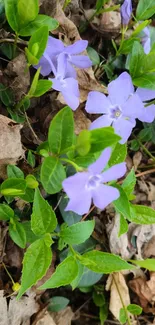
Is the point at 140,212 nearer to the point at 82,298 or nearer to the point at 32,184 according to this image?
the point at 32,184

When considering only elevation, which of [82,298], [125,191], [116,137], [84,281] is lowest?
[82,298]

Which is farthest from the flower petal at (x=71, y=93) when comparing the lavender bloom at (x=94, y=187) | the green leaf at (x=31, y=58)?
the lavender bloom at (x=94, y=187)

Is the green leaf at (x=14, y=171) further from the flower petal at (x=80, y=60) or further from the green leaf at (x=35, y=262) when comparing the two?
the flower petal at (x=80, y=60)

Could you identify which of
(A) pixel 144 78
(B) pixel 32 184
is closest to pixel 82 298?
(B) pixel 32 184

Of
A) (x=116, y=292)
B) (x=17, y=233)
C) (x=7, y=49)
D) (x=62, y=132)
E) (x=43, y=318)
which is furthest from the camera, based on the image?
(x=116, y=292)

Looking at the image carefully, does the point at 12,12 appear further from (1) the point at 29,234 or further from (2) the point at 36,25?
(1) the point at 29,234

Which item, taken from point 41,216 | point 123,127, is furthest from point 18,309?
point 123,127
